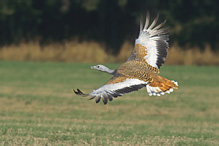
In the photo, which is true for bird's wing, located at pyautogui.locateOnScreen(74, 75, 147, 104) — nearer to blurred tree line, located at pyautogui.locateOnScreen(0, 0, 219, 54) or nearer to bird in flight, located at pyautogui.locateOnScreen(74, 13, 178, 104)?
bird in flight, located at pyautogui.locateOnScreen(74, 13, 178, 104)

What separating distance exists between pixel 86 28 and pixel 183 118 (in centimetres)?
2235

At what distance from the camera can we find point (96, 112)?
13.7m

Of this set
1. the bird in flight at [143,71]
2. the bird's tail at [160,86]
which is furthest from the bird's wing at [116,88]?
the bird's tail at [160,86]

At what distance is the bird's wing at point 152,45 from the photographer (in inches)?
365

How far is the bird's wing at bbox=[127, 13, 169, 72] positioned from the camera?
9281 mm

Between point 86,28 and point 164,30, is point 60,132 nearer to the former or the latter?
point 164,30

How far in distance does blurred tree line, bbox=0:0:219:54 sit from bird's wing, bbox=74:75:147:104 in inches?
902

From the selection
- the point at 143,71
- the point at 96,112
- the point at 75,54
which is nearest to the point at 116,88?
the point at 143,71

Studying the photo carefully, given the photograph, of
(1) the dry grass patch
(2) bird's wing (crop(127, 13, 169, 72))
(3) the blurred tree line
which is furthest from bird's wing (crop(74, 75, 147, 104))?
(3) the blurred tree line

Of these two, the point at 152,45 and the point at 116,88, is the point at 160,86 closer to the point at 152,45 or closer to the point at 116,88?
the point at 116,88

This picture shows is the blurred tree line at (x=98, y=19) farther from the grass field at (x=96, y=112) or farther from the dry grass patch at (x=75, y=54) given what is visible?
the grass field at (x=96, y=112)

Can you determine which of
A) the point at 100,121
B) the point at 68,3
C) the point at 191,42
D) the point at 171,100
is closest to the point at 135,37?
the point at 100,121

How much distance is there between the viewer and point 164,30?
973 centimetres

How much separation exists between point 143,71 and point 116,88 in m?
0.99
